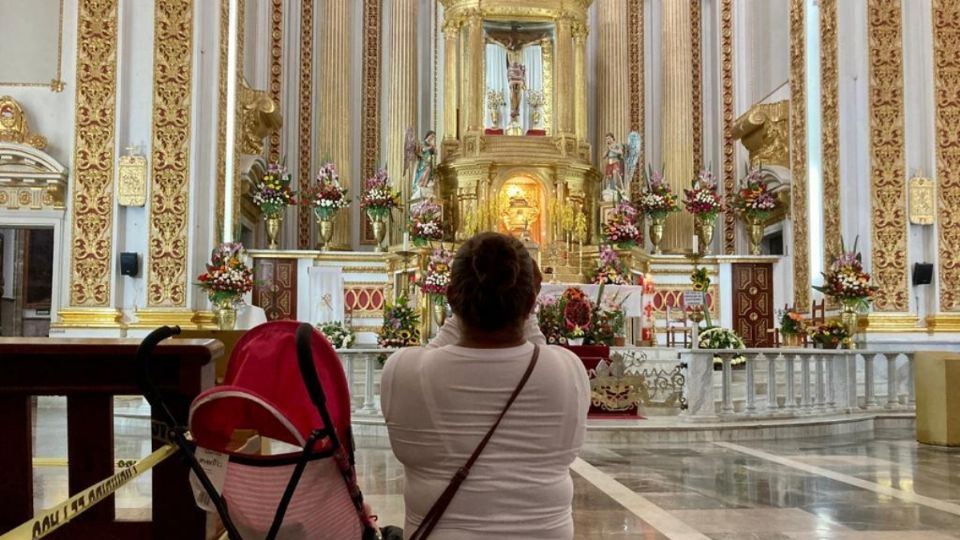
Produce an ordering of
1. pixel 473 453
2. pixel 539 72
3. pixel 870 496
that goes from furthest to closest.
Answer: pixel 539 72 < pixel 870 496 < pixel 473 453

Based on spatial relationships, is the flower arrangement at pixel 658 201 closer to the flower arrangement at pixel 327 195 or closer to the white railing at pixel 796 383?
the flower arrangement at pixel 327 195

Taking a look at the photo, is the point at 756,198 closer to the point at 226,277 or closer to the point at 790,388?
the point at 790,388

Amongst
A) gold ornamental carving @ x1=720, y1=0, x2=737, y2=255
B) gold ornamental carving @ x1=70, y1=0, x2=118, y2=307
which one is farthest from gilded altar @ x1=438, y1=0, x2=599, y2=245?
gold ornamental carving @ x1=70, y1=0, x2=118, y2=307

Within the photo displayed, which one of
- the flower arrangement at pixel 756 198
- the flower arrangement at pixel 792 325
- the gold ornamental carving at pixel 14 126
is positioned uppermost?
the gold ornamental carving at pixel 14 126

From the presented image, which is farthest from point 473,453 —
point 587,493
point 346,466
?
point 587,493

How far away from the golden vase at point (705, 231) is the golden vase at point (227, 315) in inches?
371

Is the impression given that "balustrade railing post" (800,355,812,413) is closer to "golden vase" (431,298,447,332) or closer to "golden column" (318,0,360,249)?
"golden vase" (431,298,447,332)

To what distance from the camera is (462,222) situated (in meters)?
16.7

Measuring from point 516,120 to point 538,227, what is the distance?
2.39 metres

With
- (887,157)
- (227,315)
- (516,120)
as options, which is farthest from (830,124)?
(227,315)

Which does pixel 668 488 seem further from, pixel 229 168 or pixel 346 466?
pixel 229 168

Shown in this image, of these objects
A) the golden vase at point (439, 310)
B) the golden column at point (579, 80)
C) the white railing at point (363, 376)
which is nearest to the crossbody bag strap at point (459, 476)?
the white railing at point (363, 376)

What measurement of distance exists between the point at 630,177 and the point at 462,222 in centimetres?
371

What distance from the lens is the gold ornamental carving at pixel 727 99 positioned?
18.7 m
